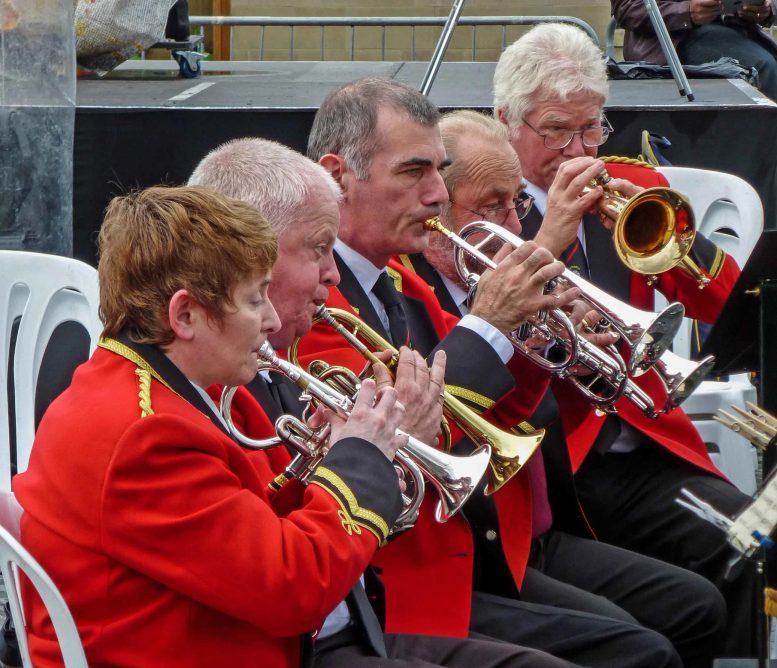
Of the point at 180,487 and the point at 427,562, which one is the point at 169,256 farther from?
the point at 427,562

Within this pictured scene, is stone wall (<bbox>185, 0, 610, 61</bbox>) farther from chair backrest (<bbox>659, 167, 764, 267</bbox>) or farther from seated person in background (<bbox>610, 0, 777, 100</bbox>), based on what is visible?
Result: chair backrest (<bbox>659, 167, 764, 267</bbox>)

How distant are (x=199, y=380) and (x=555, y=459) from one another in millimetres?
1325

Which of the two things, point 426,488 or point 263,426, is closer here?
point 263,426

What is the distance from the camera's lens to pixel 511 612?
2.70 m

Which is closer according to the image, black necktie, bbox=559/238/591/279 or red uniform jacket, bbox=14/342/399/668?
red uniform jacket, bbox=14/342/399/668

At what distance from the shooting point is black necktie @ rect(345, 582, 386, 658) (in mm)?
2273

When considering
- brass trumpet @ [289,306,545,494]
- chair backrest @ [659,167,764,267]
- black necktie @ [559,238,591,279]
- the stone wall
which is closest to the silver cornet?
brass trumpet @ [289,306,545,494]

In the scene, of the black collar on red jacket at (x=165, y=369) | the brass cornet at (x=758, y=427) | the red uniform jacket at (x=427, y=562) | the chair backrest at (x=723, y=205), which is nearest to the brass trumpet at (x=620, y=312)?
the red uniform jacket at (x=427, y=562)

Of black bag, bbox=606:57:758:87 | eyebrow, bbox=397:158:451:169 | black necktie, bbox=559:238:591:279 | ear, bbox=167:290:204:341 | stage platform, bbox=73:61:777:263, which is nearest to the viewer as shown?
ear, bbox=167:290:204:341

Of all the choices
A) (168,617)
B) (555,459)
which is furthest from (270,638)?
(555,459)

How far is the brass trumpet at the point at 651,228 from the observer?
3.40 meters

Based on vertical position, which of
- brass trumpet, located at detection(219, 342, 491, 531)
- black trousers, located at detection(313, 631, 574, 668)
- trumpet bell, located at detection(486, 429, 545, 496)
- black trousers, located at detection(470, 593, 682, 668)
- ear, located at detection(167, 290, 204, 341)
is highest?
ear, located at detection(167, 290, 204, 341)

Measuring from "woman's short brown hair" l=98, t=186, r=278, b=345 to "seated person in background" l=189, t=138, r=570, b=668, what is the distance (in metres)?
0.42

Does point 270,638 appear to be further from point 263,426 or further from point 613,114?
point 613,114
